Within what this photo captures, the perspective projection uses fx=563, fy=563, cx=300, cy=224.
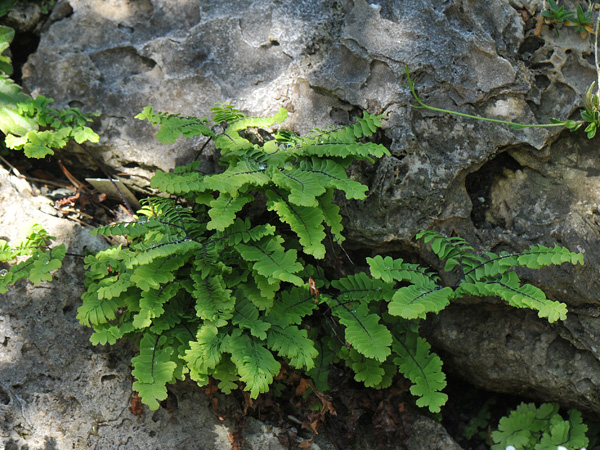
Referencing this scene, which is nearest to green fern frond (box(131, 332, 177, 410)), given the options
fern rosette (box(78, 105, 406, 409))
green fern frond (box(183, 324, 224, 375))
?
fern rosette (box(78, 105, 406, 409))

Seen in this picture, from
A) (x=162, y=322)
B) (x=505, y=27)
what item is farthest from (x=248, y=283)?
(x=505, y=27)

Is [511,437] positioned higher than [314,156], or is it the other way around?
[314,156]

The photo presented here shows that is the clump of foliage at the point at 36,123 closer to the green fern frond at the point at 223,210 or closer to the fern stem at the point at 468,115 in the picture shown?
the green fern frond at the point at 223,210

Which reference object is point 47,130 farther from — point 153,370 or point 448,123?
point 448,123

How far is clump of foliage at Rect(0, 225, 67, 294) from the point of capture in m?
3.95

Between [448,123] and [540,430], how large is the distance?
2.63 metres

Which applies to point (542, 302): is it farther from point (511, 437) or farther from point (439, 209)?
point (511, 437)

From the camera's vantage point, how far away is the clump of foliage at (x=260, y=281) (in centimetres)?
369

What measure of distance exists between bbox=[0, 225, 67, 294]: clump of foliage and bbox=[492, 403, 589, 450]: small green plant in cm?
372

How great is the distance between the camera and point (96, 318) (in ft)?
12.7

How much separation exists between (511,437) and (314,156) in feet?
9.19

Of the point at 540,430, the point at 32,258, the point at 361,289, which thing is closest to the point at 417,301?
the point at 361,289

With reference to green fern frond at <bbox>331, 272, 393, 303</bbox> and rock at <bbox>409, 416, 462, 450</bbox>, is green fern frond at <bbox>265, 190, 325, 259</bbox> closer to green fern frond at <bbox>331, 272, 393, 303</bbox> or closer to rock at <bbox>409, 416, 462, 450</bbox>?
green fern frond at <bbox>331, 272, 393, 303</bbox>

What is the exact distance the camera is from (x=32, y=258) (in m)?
4.09
